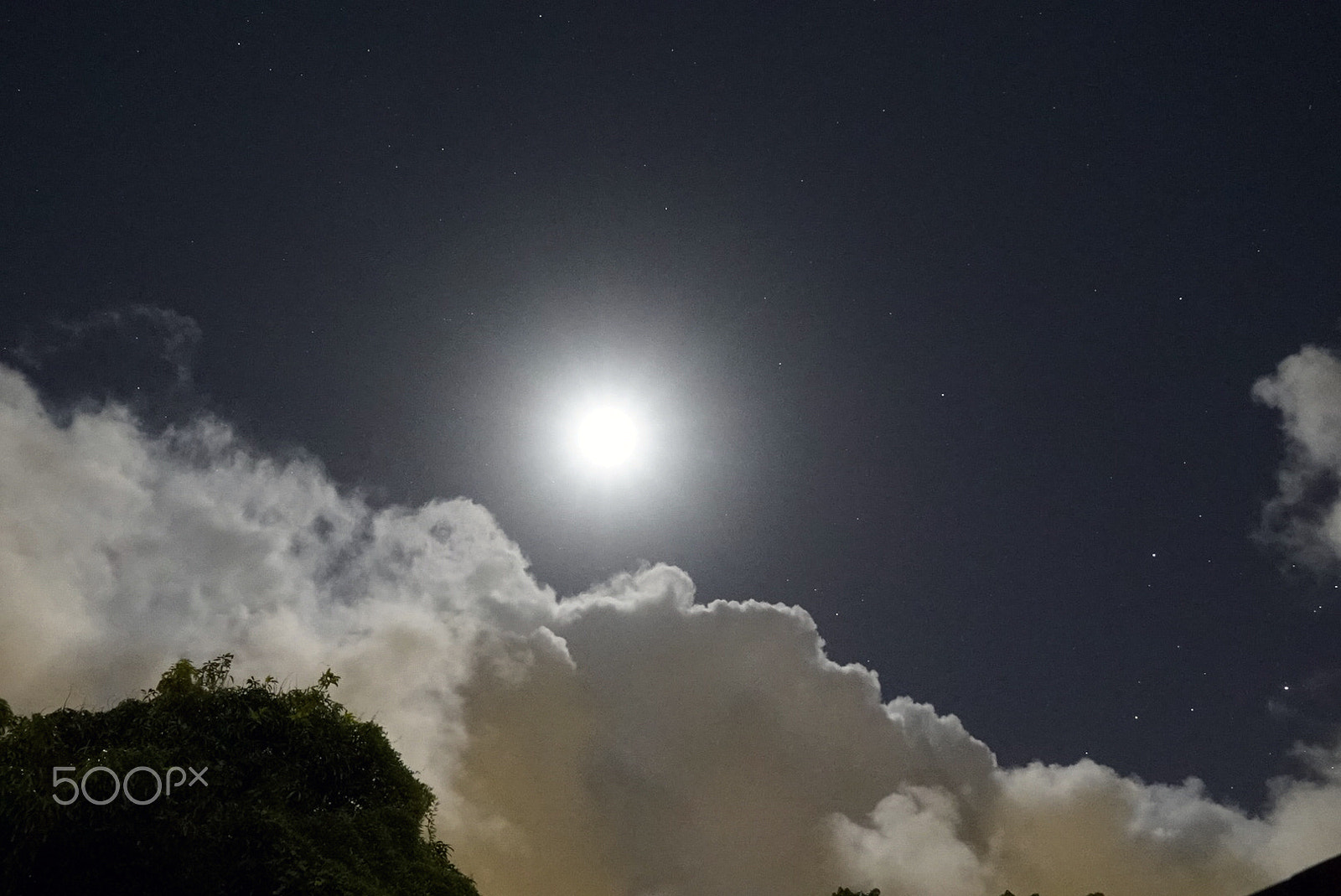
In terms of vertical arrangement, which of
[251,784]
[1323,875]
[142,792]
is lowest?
[1323,875]

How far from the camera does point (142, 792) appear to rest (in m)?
15.5

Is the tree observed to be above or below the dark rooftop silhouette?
above

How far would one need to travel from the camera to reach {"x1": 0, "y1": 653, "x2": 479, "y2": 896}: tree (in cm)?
1423

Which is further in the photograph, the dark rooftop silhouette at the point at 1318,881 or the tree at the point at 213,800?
the tree at the point at 213,800

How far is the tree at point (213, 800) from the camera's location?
14227 millimetres

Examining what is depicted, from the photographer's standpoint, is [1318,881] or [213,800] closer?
[1318,881]

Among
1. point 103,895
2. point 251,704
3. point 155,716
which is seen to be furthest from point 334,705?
point 103,895

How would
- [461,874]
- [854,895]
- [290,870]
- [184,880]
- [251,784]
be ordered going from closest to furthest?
[184,880]
[290,870]
[251,784]
[461,874]
[854,895]

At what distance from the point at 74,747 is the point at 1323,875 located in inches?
928

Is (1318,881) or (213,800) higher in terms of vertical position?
(213,800)

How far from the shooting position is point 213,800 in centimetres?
1708

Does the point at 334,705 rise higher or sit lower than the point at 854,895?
higher

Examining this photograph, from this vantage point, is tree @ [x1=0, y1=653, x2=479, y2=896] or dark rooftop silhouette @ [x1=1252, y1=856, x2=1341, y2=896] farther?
tree @ [x1=0, y1=653, x2=479, y2=896]

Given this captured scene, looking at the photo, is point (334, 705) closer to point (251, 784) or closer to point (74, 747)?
point (251, 784)
